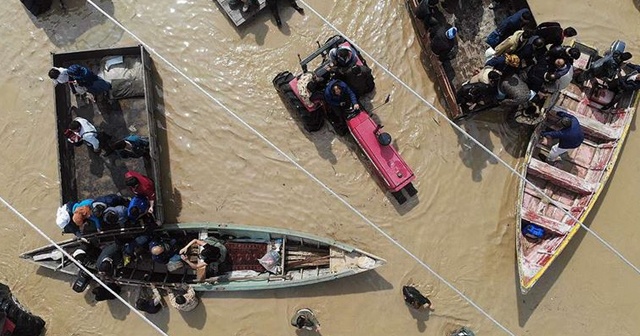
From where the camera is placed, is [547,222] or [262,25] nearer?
[547,222]

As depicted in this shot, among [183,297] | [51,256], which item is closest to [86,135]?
[51,256]

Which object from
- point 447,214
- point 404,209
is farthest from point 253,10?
point 447,214


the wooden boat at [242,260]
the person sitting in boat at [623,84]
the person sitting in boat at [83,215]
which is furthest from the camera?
the wooden boat at [242,260]

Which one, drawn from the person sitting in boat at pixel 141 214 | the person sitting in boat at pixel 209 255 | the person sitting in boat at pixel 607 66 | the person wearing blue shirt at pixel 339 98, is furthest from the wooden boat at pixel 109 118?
the person sitting in boat at pixel 607 66

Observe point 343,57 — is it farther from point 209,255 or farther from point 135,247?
point 135,247

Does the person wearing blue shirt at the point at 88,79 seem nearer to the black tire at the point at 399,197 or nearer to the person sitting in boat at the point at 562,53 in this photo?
the black tire at the point at 399,197

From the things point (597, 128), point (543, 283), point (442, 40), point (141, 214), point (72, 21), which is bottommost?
point (543, 283)

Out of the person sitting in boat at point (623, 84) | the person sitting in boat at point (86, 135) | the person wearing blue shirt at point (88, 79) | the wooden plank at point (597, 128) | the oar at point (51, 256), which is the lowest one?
the wooden plank at point (597, 128)

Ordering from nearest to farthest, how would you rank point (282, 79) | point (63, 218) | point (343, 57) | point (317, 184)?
1. point (63, 218)
2. point (343, 57)
3. point (282, 79)
4. point (317, 184)
